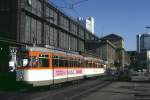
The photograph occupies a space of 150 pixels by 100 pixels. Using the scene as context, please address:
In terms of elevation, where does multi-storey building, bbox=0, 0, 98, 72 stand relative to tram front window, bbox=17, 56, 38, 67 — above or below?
above

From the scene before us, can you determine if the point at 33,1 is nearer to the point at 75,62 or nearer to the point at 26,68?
the point at 75,62

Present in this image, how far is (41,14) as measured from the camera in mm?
64438

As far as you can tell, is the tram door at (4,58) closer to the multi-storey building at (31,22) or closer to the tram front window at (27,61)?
the multi-storey building at (31,22)

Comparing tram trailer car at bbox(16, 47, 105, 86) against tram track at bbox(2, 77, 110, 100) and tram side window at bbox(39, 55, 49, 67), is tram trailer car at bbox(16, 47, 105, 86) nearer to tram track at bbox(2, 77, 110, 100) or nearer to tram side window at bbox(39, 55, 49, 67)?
tram side window at bbox(39, 55, 49, 67)

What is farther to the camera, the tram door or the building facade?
the building facade

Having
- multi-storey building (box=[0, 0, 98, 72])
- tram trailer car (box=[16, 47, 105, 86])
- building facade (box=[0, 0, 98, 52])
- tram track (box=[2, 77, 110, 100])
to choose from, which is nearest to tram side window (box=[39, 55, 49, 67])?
tram trailer car (box=[16, 47, 105, 86])

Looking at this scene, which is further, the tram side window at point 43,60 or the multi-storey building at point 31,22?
the multi-storey building at point 31,22

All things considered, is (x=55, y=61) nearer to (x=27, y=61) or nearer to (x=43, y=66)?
(x=43, y=66)

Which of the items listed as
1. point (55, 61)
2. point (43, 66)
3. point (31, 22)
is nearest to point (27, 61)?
point (43, 66)

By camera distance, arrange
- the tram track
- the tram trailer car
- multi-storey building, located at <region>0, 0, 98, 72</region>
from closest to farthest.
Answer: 1. the tram track
2. the tram trailer car
3. multi-storey building, located at <region>0, 0, 98, 72</region>

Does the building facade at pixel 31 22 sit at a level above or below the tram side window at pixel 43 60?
above

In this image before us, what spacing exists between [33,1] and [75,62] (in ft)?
78.8

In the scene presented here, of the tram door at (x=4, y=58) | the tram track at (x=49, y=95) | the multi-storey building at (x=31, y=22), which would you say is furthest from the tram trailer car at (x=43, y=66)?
the multi-storey building at (x=31, y=22)

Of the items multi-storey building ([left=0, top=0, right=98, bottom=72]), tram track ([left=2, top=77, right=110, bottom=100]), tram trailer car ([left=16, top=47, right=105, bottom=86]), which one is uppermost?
multi-storey building ([left=0, top=0, right=98, bottom=72])
